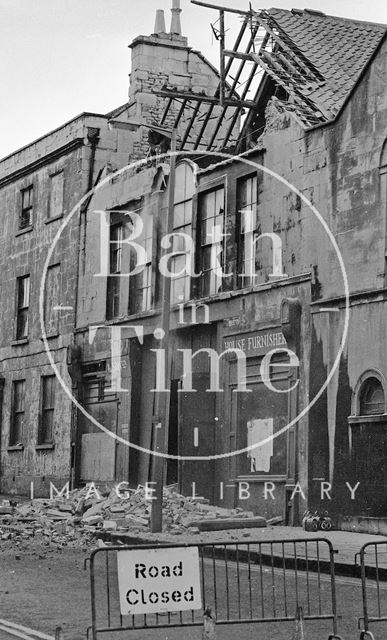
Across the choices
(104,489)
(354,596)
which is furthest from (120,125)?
(354,596)

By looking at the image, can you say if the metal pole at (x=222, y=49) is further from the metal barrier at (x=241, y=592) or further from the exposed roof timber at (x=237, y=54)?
the metal barrier at (x=241, y=592)

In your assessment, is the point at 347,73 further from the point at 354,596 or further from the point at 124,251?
the point at 354,596

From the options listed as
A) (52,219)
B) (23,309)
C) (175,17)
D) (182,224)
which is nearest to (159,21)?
(175,17)

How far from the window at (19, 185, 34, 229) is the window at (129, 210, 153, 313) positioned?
7.69m

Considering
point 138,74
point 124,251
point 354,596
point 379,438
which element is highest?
point 138,74

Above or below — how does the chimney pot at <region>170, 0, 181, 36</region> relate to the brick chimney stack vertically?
above

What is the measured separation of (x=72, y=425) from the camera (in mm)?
33344

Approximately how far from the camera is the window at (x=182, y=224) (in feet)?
93.9

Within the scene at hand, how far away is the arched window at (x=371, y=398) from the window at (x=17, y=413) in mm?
17323

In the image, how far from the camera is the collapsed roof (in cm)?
2555

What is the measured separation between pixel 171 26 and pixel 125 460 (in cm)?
1426

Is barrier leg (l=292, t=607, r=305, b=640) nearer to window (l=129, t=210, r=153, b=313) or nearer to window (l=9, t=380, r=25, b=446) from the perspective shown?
window (l=129, t=210, r=153, b=313)

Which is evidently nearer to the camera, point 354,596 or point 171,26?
point 354,596

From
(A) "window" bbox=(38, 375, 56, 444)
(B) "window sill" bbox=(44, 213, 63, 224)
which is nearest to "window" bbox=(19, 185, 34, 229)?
(B) "window sill" bbox=(44, 213, 63, 224)
